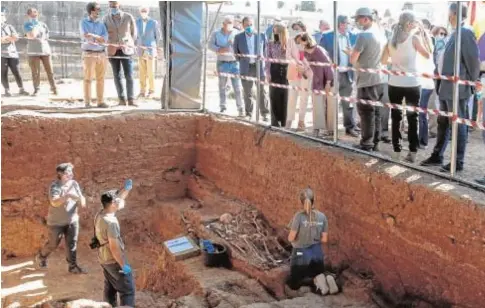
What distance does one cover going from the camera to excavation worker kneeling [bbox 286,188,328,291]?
22.7 ft

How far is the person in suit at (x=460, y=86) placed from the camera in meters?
6.35

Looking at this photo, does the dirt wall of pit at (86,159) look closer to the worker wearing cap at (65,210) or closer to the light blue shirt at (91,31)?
the worker wearing cap at (65,210)

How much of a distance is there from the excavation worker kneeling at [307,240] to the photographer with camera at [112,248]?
1985 mm

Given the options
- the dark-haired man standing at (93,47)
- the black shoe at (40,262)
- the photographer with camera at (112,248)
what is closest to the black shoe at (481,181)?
the photographer with camera at (112,248)

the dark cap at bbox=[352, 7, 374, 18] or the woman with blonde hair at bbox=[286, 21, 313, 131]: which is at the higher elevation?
the dark cap at bbox=[352, 7, 374, 18]

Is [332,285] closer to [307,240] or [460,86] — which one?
[307,240]

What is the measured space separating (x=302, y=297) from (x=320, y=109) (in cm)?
325

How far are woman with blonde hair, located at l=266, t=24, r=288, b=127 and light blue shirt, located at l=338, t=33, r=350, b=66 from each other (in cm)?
98

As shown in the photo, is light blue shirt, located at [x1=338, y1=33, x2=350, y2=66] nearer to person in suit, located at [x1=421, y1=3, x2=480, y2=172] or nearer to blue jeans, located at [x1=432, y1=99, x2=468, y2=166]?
person in suit, located at [x1=421, y1=3, x2=480, y2=172]

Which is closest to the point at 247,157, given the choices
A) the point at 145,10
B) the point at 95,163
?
the point at 95,163

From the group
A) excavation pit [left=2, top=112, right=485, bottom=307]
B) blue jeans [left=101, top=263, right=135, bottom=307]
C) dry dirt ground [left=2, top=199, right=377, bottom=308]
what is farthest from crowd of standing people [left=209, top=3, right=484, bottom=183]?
blue jeans [left=101, top=263, right=135, bottom=307]

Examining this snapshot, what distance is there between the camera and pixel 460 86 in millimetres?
6527

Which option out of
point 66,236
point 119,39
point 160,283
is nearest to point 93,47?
point 119,39

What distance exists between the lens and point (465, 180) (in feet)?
20.4
